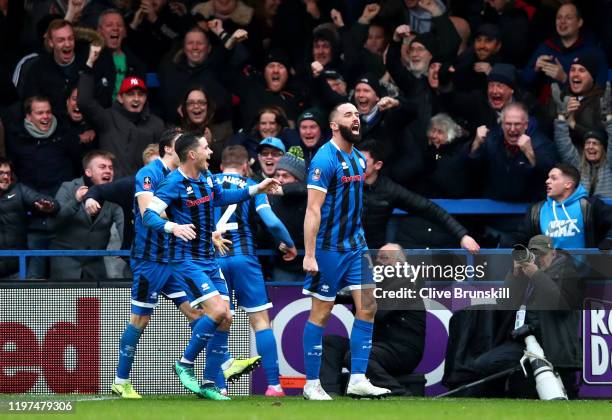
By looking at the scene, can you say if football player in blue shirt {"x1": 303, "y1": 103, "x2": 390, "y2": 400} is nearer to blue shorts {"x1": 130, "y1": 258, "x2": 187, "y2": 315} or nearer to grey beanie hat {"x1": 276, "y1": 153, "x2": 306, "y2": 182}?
blue shorts {"x1": 130, "y1": 258, "x2": 187, "y2": 315}

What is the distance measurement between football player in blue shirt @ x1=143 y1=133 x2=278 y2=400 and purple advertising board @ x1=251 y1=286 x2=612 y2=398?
5.69 feet

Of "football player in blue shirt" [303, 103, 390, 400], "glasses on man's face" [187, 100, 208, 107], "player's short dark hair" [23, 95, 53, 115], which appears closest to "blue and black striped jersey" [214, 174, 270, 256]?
"football player in blue shirt" [303, 103, 390, 400]

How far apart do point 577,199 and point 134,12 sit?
19.9 ft

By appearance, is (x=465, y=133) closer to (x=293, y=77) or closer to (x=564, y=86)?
(x=564, y=86)

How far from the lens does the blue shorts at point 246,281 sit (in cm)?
1275

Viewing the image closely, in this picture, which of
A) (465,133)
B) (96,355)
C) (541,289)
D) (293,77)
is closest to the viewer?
(541,289)

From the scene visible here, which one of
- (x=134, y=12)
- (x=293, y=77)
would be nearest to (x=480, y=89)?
(x=293, y=77)

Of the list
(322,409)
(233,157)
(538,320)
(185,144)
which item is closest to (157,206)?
(185,144)

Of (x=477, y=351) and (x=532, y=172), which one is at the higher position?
(x=532, y=172)

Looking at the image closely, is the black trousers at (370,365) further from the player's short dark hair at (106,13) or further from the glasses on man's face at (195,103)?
the player's short dark hair at (106,13)

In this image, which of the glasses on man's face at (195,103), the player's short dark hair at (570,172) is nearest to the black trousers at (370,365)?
the player's short dark hair at (570,172)

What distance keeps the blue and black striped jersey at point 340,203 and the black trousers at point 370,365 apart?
1303 millimetres

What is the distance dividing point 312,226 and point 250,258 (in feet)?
4.00

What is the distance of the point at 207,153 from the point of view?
38.6 feet
